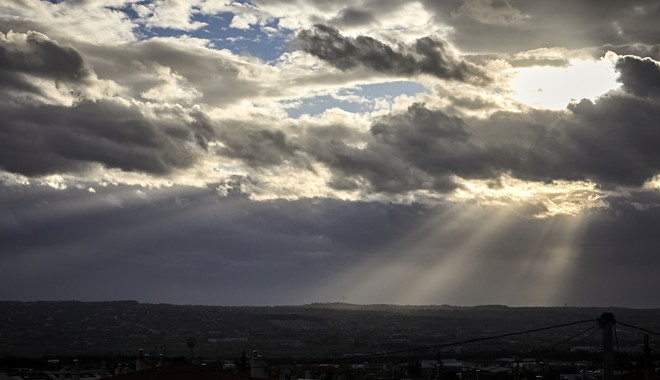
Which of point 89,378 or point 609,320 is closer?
point 609,320

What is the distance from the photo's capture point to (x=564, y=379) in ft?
531

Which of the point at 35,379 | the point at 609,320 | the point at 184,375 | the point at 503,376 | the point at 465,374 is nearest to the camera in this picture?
the point at 609,320

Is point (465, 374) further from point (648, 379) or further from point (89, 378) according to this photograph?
point (648, 379)

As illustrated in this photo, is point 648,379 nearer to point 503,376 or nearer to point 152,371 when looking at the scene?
point 152,371

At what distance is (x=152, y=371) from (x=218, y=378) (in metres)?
5.45

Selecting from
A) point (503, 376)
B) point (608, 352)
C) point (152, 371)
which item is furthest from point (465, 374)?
point (608, 352)

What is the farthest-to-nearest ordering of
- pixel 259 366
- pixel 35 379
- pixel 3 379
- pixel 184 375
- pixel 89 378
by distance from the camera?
pixel 89 378 < pixel 35 379 < pixel 3 379 < pixel 259 366 < pixel 184 375

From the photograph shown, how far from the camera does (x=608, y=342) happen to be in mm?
45406

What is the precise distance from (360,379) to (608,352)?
114 metres

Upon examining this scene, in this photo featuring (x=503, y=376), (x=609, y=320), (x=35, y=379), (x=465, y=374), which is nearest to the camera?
(x=609, y=320)

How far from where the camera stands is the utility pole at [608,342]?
4513cm

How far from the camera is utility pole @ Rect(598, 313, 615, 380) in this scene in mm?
45134

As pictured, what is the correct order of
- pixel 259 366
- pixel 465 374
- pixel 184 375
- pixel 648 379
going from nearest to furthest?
1. pixel 184 375
2. pixel 648 379
3. pixel 259 366
4. pixel 465 374

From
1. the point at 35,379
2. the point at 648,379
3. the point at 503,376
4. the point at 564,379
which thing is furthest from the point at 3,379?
the point at 564,379
